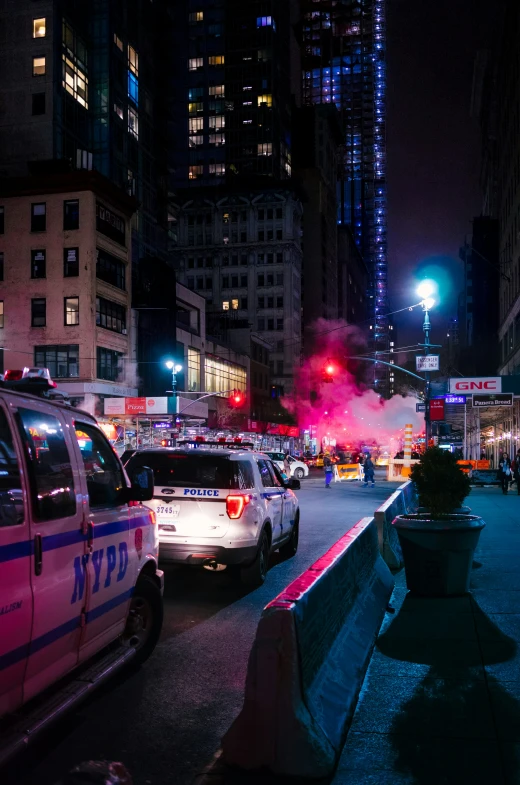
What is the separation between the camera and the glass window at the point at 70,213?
170 feet

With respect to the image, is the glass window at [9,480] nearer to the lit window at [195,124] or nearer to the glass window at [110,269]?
the glass window at [110,269]

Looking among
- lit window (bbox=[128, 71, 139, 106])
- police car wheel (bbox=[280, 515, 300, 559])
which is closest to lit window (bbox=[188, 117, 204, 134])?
lit window (bbox=[128, 71, 139, 106])

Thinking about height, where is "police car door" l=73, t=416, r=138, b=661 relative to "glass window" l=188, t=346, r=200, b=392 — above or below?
below

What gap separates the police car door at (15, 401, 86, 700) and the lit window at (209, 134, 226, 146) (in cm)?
14033

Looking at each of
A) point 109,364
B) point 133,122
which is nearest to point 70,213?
point 109,364

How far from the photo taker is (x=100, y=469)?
19.6ft

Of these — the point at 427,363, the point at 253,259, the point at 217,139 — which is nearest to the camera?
the point at 427,363

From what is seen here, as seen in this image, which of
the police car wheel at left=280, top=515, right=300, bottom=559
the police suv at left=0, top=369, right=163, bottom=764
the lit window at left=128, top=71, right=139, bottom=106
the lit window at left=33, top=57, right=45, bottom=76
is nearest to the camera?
the police suv at left=0, top=369, right=163, bottom=764

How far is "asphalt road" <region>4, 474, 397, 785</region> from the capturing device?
443 cm

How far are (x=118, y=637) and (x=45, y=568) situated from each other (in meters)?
1.91

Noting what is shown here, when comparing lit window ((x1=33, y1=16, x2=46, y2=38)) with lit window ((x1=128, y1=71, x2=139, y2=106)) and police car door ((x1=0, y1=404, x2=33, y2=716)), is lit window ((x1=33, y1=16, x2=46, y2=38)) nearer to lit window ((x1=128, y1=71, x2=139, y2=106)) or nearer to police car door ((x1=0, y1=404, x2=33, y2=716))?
lit window ((x1=128, y1=71, x2=139, y2=106))

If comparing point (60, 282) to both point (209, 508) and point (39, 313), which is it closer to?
point (39, 313)

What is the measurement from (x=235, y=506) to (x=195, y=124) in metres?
142

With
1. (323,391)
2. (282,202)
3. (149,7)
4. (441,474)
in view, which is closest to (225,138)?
(282,202)
